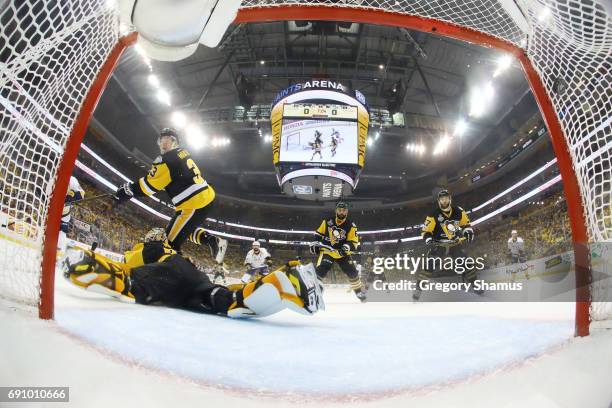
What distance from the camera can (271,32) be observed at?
7.77m

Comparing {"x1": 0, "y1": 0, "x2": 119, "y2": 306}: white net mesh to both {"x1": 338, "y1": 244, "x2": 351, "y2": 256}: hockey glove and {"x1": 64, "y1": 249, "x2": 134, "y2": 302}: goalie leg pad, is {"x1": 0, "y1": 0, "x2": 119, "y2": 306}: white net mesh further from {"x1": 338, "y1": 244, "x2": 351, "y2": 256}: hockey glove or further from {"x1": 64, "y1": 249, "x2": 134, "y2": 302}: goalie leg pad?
{"x1": 338, "y1": 244, "x2": 351, "y2": 256}: hockey glove

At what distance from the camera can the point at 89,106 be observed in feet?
3.45

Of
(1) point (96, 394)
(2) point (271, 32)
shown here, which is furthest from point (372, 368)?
(2) point (271, 32)

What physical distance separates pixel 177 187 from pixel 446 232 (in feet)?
9.37

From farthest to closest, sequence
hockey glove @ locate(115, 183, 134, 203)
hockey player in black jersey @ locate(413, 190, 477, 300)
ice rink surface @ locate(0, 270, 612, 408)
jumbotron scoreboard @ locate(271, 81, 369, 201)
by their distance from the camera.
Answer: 1. jumbotron scoreboard @ locate(271, 81, 369, 201)
2. hockey player in black jersey @ locate(413, 190, 477, 300)
3. hockey glove @ locate(115, 183, 134, 203)
4. ice rink surface @ locate(0, 270, 612, 408)

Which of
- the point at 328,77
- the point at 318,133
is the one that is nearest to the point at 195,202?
the point at 318,133

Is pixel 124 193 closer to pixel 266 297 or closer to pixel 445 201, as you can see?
pixel 266 297

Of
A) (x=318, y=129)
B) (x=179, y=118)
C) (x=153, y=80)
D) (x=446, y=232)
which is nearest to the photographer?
(x=446, y=232)

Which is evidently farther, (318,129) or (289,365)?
(318,129)

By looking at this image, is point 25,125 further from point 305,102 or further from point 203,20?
point 305,102

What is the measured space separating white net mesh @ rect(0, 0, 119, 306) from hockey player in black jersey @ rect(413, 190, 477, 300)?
3.48 metres

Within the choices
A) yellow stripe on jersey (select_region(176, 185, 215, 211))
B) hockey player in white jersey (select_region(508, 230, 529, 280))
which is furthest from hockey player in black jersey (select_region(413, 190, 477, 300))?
hockey player in white jersey (select_region(508, 230, 529, 280))

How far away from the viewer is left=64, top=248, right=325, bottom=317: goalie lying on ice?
4.74 feet

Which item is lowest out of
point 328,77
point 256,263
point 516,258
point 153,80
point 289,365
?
point 289,365
